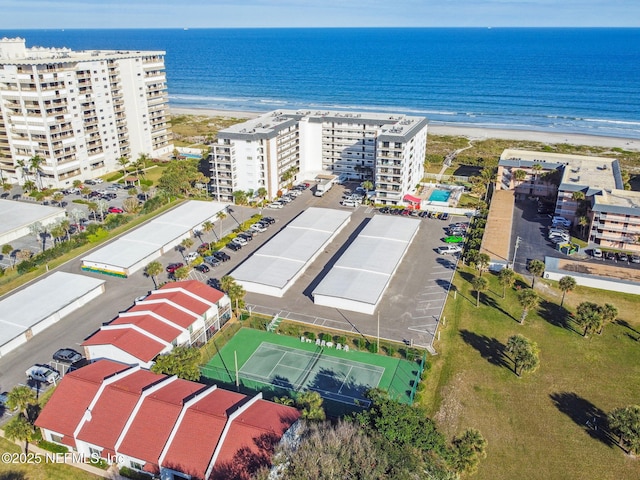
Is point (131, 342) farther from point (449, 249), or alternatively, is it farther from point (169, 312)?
point (449, 249)

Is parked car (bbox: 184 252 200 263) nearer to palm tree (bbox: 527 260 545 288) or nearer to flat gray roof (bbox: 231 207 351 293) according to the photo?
flat gray roof (bbox: 231 207 351 293)

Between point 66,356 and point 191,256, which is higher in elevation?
point 191,256

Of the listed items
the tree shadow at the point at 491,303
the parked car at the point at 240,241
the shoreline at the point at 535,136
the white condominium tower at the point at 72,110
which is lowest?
the tree shadow at the point at 491,303

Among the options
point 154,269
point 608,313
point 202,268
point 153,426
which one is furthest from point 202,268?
point 608,313

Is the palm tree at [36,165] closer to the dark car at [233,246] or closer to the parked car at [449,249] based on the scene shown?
the dark car at [233,246]

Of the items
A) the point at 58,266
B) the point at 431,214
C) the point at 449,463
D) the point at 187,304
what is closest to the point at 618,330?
the point at 449,463

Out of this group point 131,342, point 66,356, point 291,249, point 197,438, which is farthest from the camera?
point 291,249

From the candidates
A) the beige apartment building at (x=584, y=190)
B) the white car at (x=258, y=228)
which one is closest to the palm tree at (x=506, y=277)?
the beige apartment building at (x=584, y=190)
